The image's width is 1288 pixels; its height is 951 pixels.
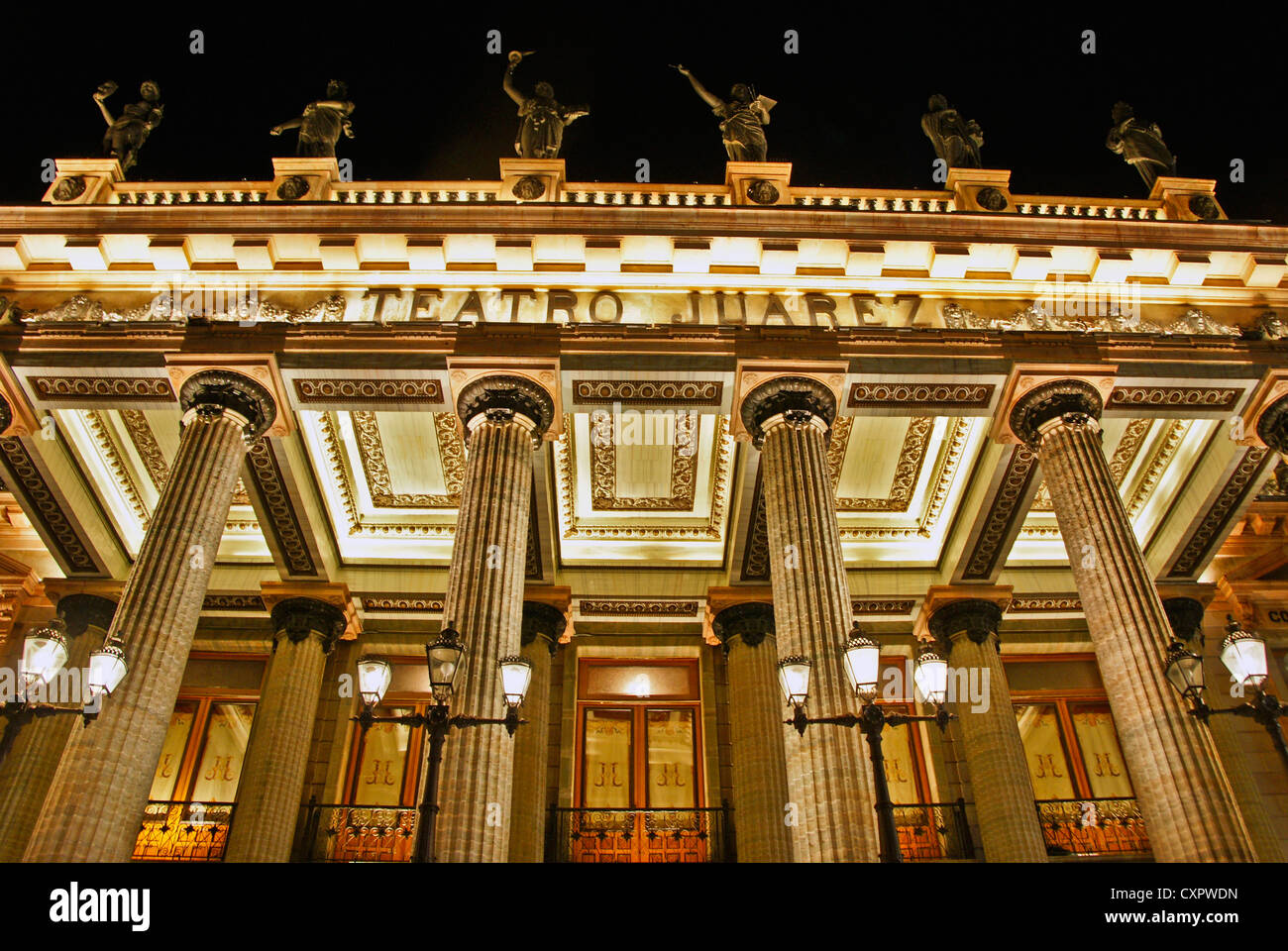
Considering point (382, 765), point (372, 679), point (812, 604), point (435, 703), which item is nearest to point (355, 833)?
point (382, 765)

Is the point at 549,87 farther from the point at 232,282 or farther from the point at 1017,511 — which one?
the point at 1017,511

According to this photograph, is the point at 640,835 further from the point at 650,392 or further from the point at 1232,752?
the point at 1232,752

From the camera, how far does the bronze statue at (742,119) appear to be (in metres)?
13.6

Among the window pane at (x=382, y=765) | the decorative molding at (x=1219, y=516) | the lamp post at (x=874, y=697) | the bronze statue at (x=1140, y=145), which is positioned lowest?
the lamp post at (x=874, y=697)

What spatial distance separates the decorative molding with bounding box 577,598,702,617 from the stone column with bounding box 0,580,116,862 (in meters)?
6.98

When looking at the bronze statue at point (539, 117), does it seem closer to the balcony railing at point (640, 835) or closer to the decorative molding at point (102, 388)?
the decorative molding at point (102, 388)

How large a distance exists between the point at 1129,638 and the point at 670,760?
7319 millimetres

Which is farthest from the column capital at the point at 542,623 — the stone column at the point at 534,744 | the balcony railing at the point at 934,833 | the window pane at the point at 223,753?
the balcony railing at the point at 934,833

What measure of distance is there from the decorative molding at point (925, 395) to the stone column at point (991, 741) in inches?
156

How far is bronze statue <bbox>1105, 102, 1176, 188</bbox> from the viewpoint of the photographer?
13727mm

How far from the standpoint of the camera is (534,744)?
1273 centimetres

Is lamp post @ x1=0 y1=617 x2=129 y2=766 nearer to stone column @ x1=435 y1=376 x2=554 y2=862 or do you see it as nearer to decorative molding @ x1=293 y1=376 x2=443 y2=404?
stone column @ x1=435 y1=376 x2=554 y2=862

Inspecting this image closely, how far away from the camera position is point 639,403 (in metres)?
11.5
